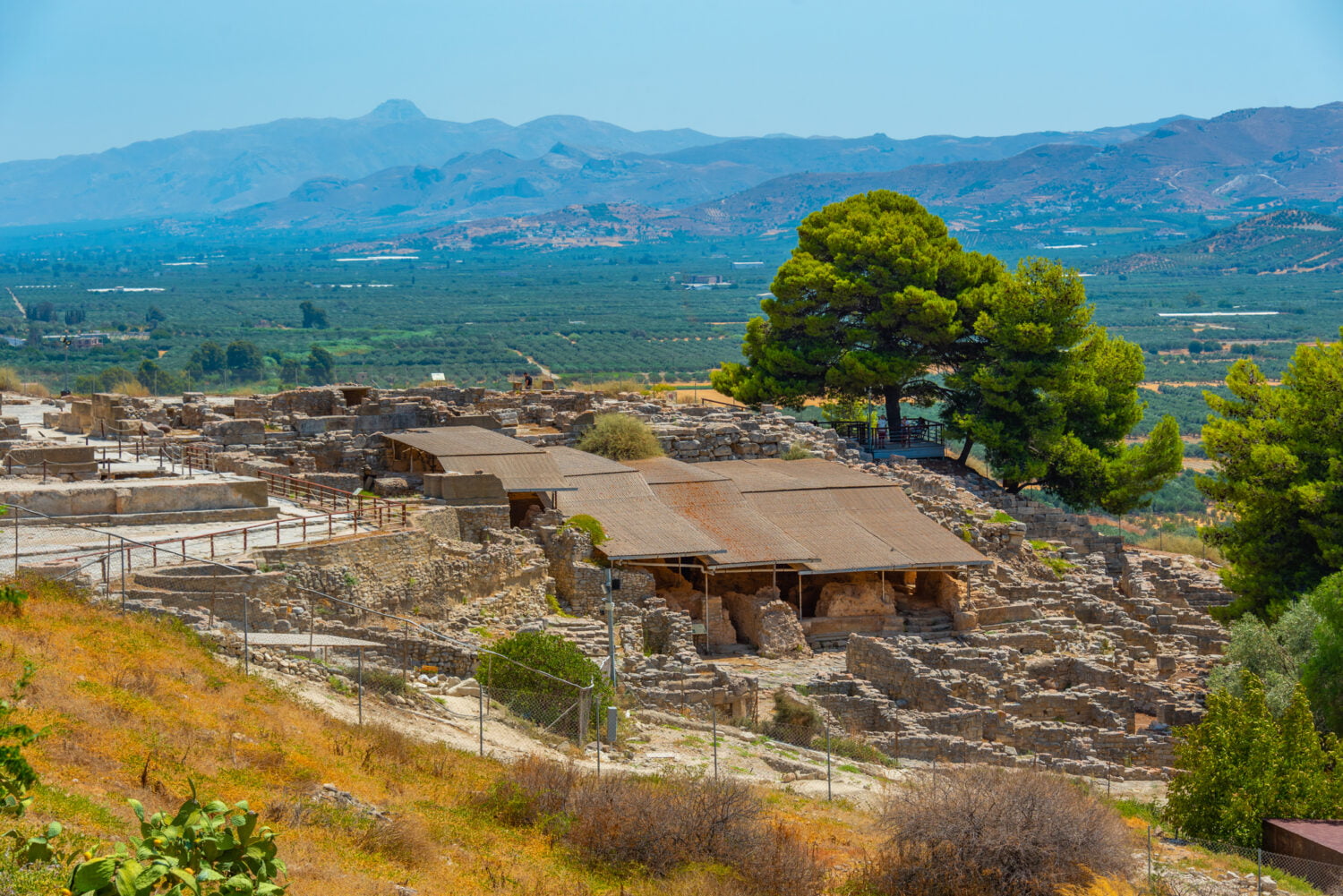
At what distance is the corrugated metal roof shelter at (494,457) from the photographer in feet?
98.6

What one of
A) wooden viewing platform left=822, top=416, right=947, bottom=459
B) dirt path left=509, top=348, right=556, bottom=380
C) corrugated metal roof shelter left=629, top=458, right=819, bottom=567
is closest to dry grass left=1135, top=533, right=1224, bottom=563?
wooden viewing platform left=822, top=416, right=947, bottom=459

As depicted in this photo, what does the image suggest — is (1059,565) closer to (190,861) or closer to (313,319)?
(190,861)

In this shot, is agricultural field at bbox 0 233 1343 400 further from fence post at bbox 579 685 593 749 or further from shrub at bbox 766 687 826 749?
fence post at bbox 579 685 593 749

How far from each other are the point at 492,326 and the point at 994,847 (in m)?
114

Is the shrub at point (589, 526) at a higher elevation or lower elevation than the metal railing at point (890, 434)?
higher

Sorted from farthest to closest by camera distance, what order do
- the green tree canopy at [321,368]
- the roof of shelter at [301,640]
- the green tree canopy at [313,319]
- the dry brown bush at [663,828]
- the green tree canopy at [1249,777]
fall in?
the green tree canopy at [313,319] → the green tree canopy at [321,368] → the roof of shelter at [301,640] → the green tree canopy at [1249,777] → the dry brown bush at [663,828]

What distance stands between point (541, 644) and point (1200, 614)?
16.5 m

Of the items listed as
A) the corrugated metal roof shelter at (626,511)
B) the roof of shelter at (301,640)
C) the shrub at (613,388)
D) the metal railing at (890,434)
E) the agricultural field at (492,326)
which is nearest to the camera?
the roof of shelter at (301,640)

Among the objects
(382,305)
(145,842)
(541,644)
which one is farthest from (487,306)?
(145,842)

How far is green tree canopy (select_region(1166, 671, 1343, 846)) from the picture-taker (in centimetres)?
1916

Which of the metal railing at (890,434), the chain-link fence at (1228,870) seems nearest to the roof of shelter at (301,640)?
the chain-link fence at (1228,870)

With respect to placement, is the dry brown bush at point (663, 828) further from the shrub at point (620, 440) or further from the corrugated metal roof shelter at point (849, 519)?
the shrub at point (620, 440)

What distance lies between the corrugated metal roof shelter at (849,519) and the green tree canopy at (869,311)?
7.96 metres

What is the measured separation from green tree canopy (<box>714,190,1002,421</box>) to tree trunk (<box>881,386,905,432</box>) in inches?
1.4
